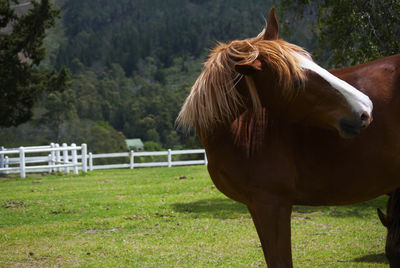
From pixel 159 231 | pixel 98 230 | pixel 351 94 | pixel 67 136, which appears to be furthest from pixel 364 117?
pixel 67 136

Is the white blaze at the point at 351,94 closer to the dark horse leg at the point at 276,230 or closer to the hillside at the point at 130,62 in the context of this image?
the dark horse leg at the point at 276,230

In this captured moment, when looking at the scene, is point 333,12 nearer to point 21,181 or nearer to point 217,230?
point 217,230

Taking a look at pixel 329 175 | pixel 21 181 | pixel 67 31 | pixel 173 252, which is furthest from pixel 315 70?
pixel 67 31

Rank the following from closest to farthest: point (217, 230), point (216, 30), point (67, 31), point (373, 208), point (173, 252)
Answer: point (173, 252) < point (217, 230) < point (373, 208) < point (216, 30) < point (67, 31)

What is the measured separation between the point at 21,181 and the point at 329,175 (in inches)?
608

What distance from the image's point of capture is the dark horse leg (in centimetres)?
254

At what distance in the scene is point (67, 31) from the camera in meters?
160

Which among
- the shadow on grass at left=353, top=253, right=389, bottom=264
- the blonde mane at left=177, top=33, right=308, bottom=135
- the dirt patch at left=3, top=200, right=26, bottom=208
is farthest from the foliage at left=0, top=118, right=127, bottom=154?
the blonde mane at left=177, top=33, right=308, bottom=135

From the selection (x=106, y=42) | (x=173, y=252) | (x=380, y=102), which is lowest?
(x=173, y=252)

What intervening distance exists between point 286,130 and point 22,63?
21934 millimetres

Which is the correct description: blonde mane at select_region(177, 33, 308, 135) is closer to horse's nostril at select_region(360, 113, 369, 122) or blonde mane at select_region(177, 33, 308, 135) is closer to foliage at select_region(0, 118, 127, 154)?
horse's nostril at select_region(360, 113, 369, 122)

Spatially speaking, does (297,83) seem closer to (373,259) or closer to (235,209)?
(373,259)

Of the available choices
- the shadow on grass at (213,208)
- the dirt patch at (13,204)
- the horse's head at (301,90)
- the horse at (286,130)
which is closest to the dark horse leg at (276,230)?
the horse at (286,130)

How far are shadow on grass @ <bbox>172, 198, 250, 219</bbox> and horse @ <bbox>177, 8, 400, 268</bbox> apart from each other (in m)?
6.66
